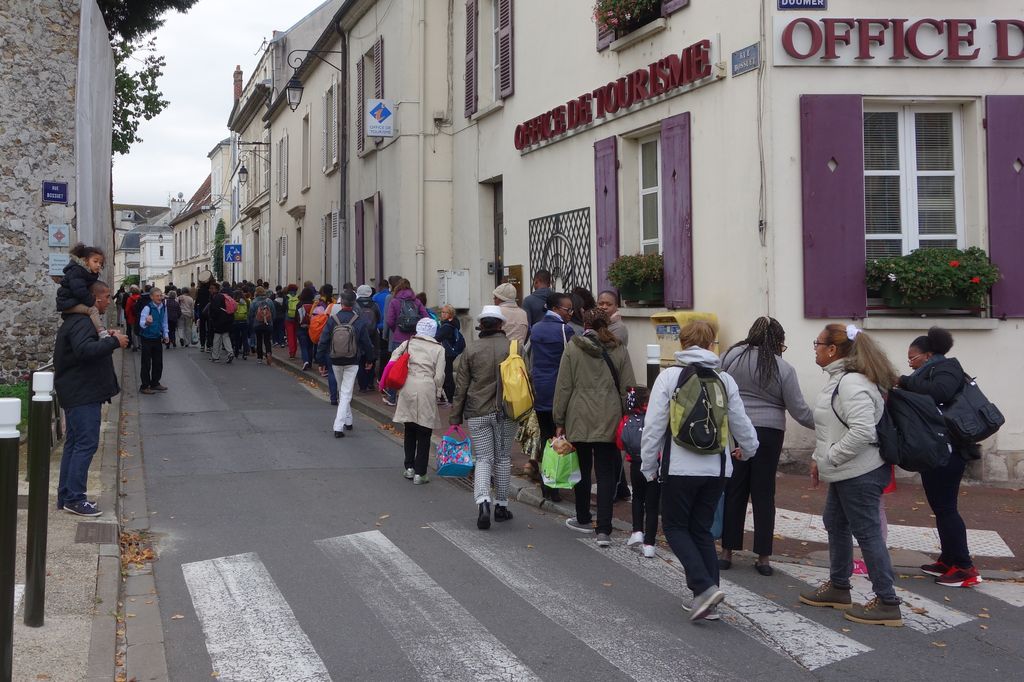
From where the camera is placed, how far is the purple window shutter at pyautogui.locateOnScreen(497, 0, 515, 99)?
16156 millimetres

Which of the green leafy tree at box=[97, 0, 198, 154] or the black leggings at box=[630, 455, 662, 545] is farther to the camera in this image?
the green leafy tree at box=[97, 0, 198, 154]

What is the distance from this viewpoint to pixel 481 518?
8.21 meters

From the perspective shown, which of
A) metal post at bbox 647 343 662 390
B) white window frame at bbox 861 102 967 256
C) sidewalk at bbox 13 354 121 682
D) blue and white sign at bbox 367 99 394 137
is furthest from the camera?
blue and white sign at bbox 367 99 394 137

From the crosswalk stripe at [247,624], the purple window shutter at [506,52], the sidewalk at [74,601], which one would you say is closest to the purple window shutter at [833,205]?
the crosswalk stripe at [247,624]

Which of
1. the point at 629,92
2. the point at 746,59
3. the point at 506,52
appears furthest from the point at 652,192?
the point at 506,52

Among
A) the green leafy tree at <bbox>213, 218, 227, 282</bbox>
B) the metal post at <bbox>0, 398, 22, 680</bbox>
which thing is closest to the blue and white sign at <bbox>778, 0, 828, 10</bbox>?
the metal post at <bbox>0, 398, 22, 680</bbox>

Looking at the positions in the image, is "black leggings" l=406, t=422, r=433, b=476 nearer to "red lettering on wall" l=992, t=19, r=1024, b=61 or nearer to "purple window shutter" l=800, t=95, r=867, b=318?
"purple window shutter" l=800, t=95, r=867, b=318

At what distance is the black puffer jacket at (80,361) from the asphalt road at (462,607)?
3.86 feet

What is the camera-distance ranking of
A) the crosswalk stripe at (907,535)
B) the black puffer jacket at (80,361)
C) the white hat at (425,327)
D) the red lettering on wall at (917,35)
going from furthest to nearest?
the red lettering on wall at (917,35) < the white hat at (425,327) < the black puffer jacket at (80,361) < the crosswalk stripe at (907,535)

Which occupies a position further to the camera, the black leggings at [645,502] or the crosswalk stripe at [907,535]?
the crosswalk stripe at [907,535]

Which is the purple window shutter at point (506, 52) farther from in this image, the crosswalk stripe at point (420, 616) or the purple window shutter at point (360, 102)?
the crosswalk stripe at point (420, 616)

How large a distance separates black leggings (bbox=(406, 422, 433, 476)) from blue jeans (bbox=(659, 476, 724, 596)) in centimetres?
437

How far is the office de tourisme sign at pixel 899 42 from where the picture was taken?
10.2 meters

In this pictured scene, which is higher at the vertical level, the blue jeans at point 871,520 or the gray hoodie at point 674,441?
the gray hoodie at point 674,441
